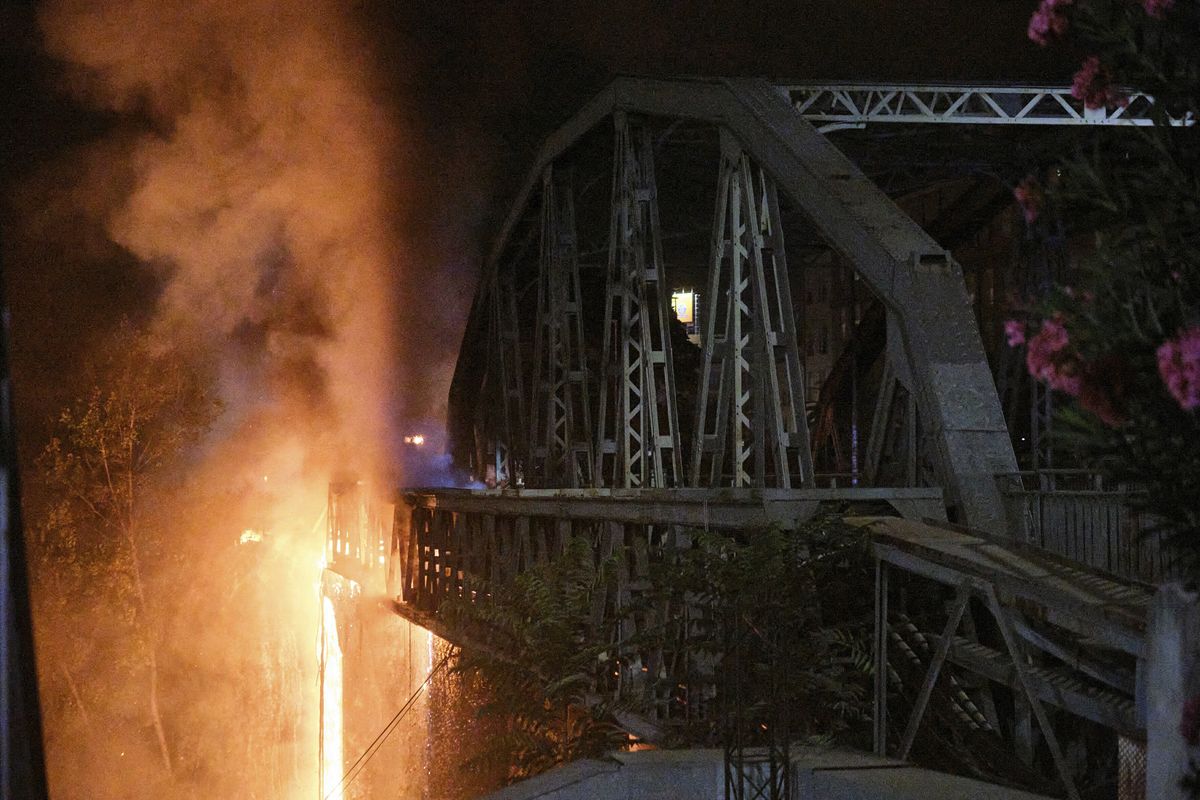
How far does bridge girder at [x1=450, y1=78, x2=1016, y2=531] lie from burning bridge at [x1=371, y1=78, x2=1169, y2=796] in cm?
2

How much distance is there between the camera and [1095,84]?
6371mm

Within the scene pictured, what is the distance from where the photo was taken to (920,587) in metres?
11.8

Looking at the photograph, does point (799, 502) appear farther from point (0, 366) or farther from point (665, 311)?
point (0, 366)

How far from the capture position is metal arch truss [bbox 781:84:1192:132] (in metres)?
18.3

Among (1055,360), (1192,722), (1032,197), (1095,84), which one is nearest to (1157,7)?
(1095,84)

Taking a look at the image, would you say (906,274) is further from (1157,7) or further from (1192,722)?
(1192,722)

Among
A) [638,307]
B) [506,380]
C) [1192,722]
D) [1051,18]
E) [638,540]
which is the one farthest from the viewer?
[506,380]

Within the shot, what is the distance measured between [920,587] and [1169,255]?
6.41m

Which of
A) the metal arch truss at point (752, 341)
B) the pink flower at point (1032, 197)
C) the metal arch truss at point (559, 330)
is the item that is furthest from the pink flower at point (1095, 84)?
the metal arch truss at point (559, 330)

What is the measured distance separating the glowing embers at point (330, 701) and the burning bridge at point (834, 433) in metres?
7.03

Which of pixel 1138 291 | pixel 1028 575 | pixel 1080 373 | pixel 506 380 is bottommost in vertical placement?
pixel 1028 575

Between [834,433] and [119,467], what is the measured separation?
2446 centimetres

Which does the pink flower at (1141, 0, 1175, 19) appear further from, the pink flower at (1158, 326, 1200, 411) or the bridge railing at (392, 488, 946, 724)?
the bridge railing at (392, 488, 946, 724)

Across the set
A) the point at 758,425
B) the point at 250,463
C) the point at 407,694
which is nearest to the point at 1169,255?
the point at 758,425
